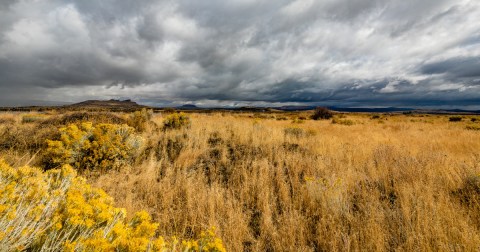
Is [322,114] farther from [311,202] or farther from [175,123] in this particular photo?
[311,202]

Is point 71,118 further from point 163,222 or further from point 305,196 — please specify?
point 305,196

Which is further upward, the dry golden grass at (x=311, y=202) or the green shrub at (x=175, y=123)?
the green shrub at (x=175, y=123)

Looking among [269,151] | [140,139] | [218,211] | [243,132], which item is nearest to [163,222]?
[218,211]

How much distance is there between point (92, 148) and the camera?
529 cm

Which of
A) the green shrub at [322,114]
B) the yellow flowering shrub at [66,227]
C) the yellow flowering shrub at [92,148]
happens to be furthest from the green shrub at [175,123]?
the green shrub at [322,114]

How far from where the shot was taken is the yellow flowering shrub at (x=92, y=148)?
4.89 meters

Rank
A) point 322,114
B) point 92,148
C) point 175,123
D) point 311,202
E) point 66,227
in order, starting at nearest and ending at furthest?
point 66,227, point 311,202, point 92,148, point 175,123, point 322,114

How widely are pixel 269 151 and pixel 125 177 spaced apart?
13.0ft

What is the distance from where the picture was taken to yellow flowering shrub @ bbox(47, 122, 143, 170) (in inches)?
193

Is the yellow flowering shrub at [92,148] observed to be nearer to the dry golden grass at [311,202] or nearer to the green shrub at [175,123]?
the dry golden grass at [311,202]

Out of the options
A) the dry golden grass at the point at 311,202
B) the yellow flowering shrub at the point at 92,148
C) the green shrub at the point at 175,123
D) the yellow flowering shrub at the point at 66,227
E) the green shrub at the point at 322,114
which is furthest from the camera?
the green shrub at the point at 322,114

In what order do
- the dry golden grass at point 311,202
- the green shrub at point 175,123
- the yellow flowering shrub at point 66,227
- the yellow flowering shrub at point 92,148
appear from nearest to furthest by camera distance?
the yellow flowering shrub at point 66,227 → the dry golden grass at point 311,202 → the yellow flowering shrub at point 92,148 → the green shrub at point 175,123

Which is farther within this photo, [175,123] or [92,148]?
[175,123]

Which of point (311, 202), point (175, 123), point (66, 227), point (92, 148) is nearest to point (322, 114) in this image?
point (175, 123)
